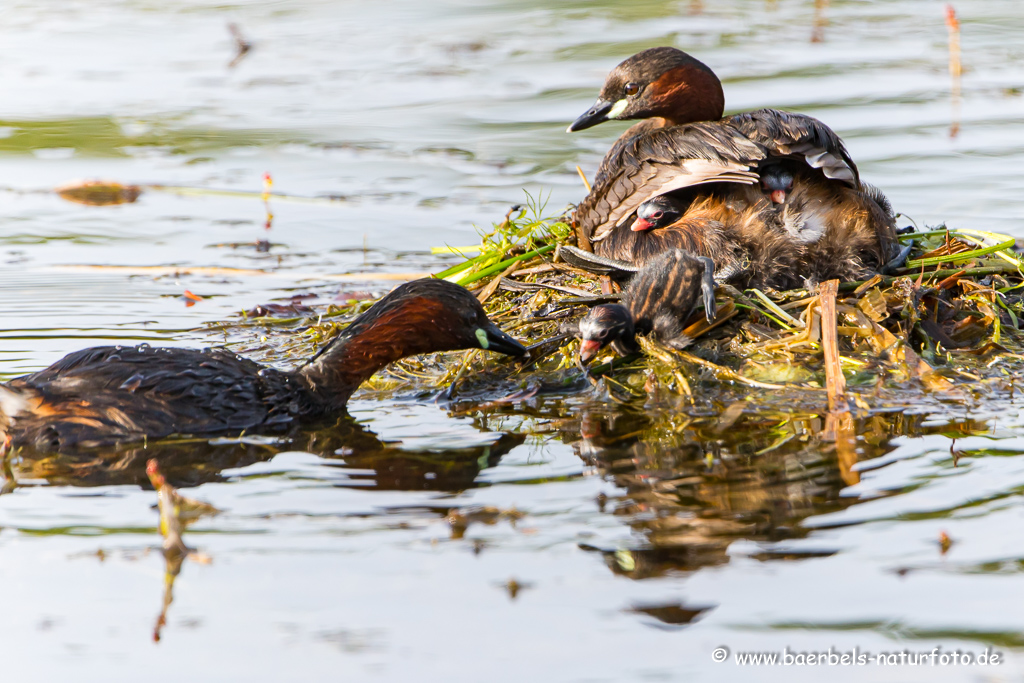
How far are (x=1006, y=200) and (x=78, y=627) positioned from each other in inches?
281

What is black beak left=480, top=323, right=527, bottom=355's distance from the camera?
539 centimetres

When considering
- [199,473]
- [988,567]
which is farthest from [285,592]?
[988,567]

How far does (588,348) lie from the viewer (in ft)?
17.0

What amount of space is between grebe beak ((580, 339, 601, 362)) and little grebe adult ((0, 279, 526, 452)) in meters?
0.37

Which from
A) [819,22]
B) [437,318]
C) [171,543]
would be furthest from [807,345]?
[819,22]

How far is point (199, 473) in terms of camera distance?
14.7 feet

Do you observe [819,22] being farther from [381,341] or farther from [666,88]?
[381,341]

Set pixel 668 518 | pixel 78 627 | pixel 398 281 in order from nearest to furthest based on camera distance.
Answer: pixel 78 627 → pixel 668 518 → pixel 398 281

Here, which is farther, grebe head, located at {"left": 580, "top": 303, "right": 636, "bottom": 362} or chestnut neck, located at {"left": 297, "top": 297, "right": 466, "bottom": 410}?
chestnut neck, located at {"left": 297, "top": 297, "right": 466, "bottom": 410}

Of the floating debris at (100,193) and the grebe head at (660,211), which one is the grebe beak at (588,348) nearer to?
the grebe head at (660,211)

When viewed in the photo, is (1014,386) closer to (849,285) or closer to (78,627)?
(849,285)

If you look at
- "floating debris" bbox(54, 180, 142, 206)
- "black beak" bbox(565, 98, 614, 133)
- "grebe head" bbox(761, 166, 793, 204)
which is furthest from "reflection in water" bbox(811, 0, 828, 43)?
"grebe head" bbox(761, 166, 793, 204)

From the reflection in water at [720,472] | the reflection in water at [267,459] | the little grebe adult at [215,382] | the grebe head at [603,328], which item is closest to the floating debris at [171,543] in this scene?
the reflection in water at [267,459]

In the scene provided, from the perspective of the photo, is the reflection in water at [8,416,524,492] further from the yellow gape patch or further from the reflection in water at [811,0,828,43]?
the reflection in water at [811,0,828,43]
